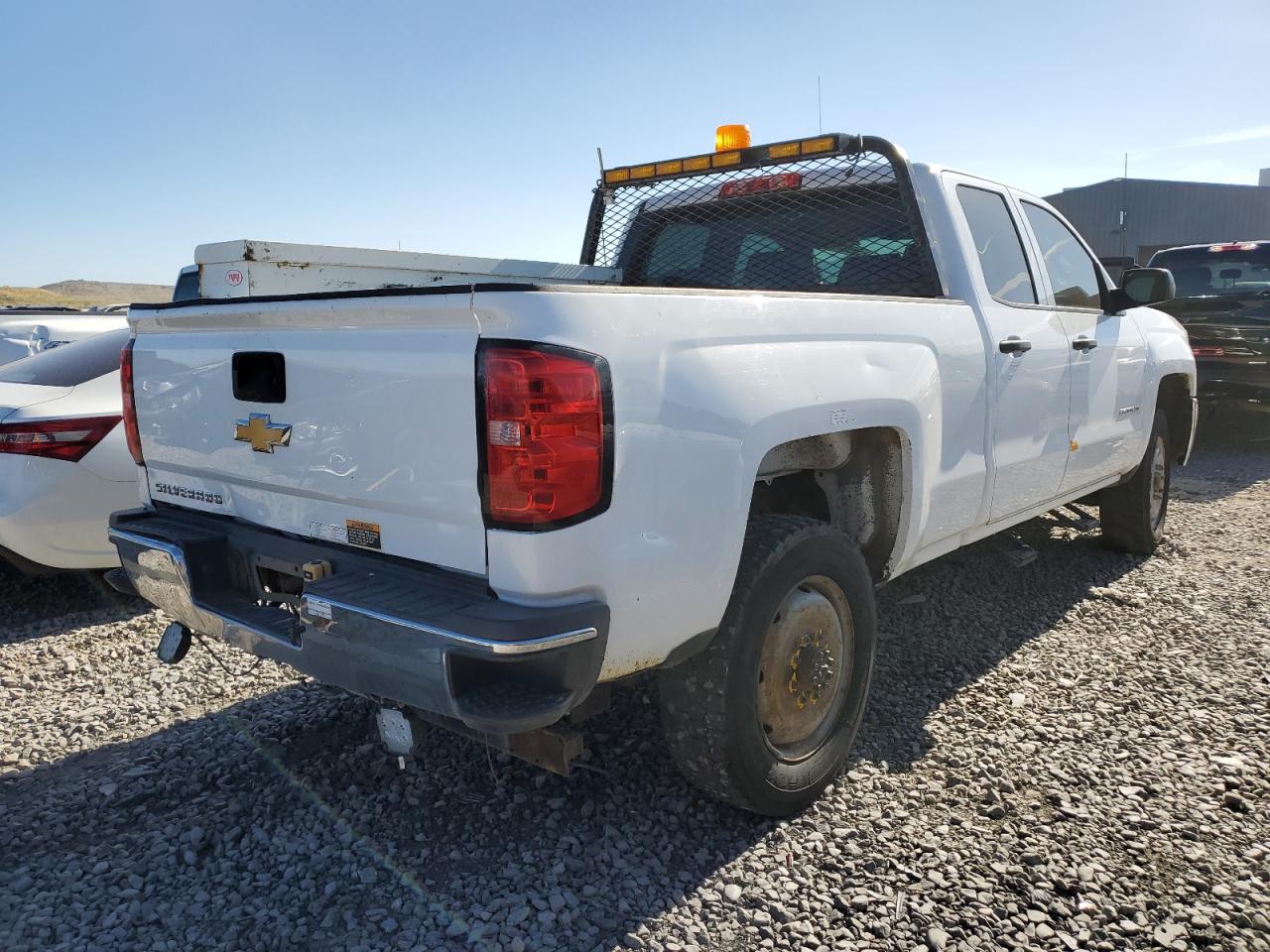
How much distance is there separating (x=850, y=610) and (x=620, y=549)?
44.0 inches

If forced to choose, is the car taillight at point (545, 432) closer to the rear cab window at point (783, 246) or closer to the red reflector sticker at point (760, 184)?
the rear cab window at point (783, 246)

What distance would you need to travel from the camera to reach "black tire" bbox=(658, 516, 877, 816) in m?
2.52

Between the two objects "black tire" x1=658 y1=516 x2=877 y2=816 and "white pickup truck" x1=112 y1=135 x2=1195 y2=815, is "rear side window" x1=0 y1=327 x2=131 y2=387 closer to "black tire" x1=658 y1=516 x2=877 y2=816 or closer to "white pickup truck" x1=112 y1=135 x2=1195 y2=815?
"white pickup truck" x1=112 y1=135 x2=1195 y2=815

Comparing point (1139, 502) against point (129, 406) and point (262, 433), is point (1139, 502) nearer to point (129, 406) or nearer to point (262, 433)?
point (262, 433)

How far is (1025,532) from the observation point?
6.28 metres

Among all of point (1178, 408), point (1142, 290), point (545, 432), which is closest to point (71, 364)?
point (545, 432)

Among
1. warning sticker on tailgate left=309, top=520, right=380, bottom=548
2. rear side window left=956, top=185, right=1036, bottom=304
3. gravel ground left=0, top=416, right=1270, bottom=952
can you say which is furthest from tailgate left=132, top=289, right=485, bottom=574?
rear side window left=956, top=185, right=1036, bottom=304

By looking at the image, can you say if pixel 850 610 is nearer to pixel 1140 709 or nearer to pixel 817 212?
pixel 1140 709

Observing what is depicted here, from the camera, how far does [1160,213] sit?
98.8 feet

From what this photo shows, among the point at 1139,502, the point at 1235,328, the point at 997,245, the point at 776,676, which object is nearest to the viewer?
the point at 776,676

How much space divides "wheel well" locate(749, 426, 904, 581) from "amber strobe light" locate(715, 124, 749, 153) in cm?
177

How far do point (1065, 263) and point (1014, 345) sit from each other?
126 cm

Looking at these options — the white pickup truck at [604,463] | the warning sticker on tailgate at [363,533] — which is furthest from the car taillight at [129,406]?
the warning sticker on tailgate at [363,533]

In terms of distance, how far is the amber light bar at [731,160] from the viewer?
155 inches
